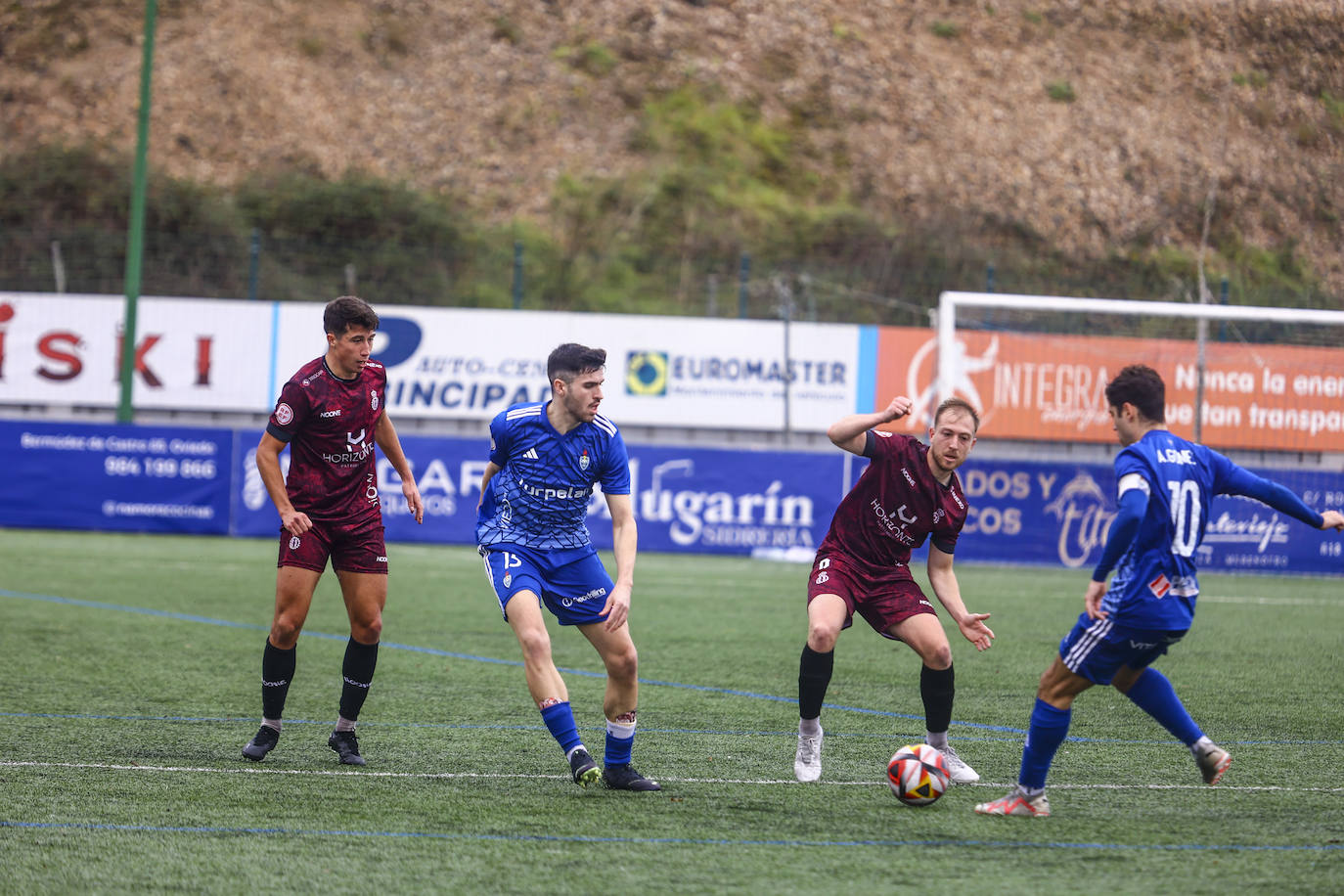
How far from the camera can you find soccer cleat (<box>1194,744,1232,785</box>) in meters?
5.25

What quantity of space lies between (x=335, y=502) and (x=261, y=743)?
1084mm

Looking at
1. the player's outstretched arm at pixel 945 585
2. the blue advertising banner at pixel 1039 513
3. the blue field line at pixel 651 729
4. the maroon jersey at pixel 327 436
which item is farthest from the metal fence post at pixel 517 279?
the player's outstretched arm at pixel 945 585

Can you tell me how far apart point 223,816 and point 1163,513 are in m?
3.50

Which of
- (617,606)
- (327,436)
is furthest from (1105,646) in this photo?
(327,436)

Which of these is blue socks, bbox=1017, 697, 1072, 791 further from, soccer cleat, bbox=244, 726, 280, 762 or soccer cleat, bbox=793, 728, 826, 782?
soccer cleat, bbox=244, 726, 280, 762

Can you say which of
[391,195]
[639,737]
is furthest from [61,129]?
[639,737]

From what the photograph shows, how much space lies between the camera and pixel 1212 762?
526 cm

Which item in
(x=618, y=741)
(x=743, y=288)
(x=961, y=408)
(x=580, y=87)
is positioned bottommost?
(x=618, y=741)

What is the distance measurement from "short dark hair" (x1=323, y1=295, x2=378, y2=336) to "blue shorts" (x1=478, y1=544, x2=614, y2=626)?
120cm

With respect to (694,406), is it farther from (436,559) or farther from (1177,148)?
(1177,148)

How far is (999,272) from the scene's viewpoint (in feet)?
91.7

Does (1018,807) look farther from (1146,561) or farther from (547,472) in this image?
(547,472)

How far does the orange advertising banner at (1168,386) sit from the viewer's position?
1753 centimetres

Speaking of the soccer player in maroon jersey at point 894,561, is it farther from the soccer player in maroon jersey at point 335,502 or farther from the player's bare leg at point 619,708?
the soccer player in maroon jersey at point 335,502
